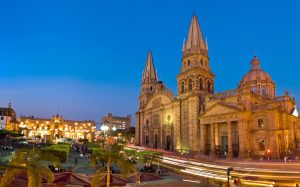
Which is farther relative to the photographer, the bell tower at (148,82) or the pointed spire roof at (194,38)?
the bell tower at (148,82)

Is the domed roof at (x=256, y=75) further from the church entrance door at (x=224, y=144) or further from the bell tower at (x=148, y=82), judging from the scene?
the bell tower at (x=148, y=82)

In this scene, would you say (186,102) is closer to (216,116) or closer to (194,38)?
(216,116)

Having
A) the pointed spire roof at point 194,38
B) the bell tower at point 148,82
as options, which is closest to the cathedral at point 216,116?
the pointed spire roof at point 194,38

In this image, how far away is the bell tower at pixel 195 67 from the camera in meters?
53.8

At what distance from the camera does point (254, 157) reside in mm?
41594

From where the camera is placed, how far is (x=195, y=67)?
5338 centimetres

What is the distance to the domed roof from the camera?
197ft

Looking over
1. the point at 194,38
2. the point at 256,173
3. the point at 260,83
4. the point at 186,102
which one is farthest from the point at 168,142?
the point at 256,173

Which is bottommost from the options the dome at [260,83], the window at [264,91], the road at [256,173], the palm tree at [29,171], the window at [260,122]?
the road at [256,173]

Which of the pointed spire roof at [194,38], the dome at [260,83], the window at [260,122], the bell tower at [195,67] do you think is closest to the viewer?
the window at [260,122]

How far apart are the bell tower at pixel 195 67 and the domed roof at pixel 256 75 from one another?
1092 centimetres

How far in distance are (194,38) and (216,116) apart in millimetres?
19147

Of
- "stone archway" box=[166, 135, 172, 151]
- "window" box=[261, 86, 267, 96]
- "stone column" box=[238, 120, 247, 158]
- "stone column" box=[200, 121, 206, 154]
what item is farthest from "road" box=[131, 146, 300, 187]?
"window" box=[261, 86, 267, 96]

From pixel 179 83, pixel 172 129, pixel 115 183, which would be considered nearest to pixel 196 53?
pixel 179 83
